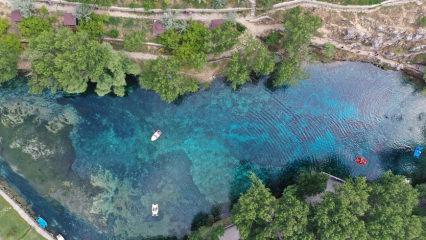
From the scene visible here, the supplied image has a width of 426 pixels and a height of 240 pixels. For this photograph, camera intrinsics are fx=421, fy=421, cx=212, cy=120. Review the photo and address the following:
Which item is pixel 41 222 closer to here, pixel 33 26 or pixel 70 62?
pixel 70 62

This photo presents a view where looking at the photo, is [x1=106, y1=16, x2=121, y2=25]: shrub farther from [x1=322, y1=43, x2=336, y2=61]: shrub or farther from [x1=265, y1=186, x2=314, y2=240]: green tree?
[x1=265, y1=186, x2=314, y2=240]: green tree

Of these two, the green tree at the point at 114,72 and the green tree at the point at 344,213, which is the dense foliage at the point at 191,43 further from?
the green tree at the point at 344,213

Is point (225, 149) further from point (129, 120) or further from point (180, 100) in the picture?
point (129, 120)

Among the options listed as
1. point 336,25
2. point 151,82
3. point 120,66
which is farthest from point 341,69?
point 120,66

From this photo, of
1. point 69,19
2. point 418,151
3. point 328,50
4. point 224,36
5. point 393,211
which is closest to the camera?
point 393,211

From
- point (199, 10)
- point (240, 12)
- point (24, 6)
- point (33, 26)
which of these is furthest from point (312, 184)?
point (24, 6)

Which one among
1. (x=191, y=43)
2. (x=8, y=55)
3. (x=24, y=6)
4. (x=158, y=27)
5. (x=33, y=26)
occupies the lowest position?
(x=8, y=55)

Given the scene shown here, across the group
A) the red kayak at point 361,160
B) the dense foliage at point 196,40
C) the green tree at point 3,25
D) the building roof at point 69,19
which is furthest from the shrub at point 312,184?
the green tree at point 3,25

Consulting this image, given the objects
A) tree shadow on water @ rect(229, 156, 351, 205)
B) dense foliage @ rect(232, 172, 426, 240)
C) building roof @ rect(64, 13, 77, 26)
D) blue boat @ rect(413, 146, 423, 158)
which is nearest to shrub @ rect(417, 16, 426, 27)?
blue boat @ rect(413, 146, 423, 158)

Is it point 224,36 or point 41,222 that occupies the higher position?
point 224,36
